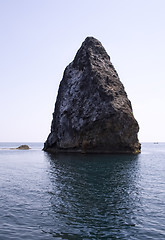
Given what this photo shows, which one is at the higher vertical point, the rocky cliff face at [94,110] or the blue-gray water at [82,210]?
the rocky cliff face at [94,110]

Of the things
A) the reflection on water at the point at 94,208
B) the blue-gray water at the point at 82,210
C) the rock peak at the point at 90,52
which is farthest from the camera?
the rock peak at the point at 90,52

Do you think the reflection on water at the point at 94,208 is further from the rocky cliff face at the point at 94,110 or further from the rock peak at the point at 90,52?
the rock peak at the point at 90,52

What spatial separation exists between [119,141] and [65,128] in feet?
71.1

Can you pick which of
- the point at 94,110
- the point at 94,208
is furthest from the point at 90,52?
the point at 94,208

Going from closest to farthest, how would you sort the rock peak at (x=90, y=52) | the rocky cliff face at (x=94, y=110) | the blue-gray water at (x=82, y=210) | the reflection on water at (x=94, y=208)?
the blue-gray water at (x=82, y=210), the reflection on water at (x=94, y=208), the rocky cliff face at (x=94, y=110), the rock peak at (x=90, y=52)

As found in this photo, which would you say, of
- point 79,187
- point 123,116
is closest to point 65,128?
point 123,116

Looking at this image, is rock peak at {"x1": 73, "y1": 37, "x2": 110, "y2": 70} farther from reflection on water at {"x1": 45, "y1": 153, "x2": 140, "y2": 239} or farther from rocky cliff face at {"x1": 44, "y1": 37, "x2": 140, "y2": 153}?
reflection on water at {"x1": 45, "y1": 153, "x2": 140, "y2": 239}

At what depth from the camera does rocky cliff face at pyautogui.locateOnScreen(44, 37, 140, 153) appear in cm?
6950

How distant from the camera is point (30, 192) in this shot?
23.0m

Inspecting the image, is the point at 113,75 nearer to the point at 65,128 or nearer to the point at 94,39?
the point at 94,39

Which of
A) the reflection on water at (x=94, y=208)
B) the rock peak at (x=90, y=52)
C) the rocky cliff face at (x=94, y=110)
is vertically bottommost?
the reflection on water at (x=94, y=208)

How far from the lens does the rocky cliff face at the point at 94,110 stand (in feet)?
228

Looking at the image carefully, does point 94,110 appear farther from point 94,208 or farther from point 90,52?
point 94,208

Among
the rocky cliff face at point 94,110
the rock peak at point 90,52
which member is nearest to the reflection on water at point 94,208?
the rocky cliff face at point 94,110
